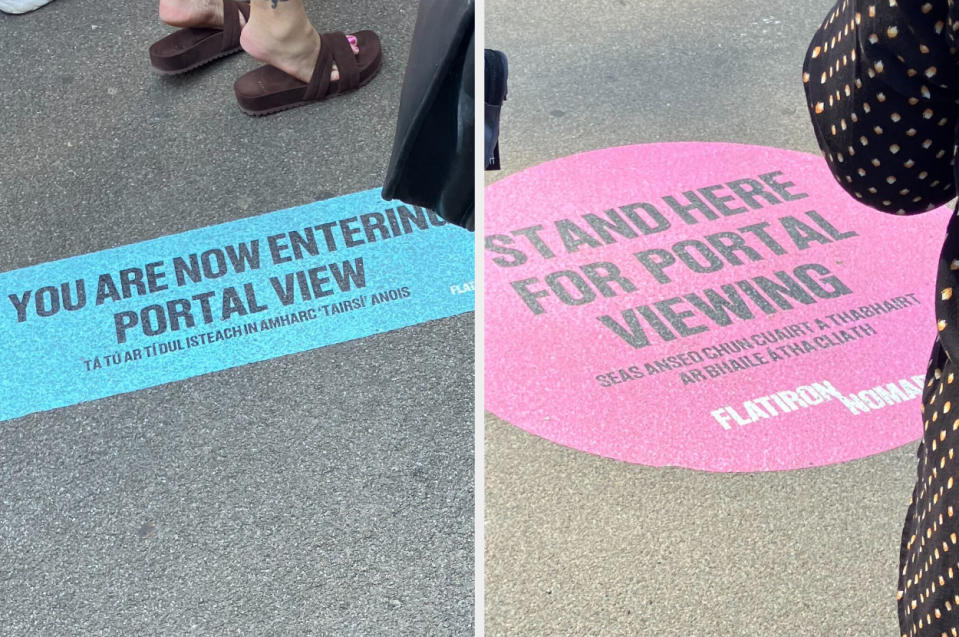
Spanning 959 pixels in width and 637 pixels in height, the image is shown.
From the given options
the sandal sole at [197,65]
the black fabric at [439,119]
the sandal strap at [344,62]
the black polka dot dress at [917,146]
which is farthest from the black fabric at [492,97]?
the sandal sole at [197,65]

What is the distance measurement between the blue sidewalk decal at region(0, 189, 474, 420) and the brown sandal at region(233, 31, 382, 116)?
272 mm

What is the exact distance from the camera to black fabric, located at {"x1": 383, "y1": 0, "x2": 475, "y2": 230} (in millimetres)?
536

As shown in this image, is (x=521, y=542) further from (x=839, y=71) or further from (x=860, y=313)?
(x=839, y=71)

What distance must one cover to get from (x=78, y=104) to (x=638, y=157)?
887 millimetres

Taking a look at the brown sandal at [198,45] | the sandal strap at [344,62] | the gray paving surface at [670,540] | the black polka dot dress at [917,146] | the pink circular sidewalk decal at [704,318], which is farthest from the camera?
the brown sandal at [198,45]

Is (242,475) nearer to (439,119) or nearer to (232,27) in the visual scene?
(439,119)

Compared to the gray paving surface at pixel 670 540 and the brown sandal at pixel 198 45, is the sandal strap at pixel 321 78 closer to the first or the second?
the brown sandal at pixel 198 45

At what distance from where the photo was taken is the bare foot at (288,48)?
4.95ft

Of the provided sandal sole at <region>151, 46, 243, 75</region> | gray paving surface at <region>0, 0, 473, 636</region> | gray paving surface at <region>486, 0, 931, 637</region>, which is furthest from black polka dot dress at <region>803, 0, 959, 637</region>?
sandal sole at <region>151, 46, 243, 75</region>

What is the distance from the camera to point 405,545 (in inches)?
40.6

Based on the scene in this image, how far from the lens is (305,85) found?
59.8 inches

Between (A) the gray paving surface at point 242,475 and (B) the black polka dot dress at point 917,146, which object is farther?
(A) the gray paving surface at point 242,475

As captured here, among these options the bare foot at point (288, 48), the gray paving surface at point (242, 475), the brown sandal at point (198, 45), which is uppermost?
the bare foot at point (288, 48)

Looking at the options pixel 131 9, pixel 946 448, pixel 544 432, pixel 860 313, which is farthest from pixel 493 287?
pixel 131 9
